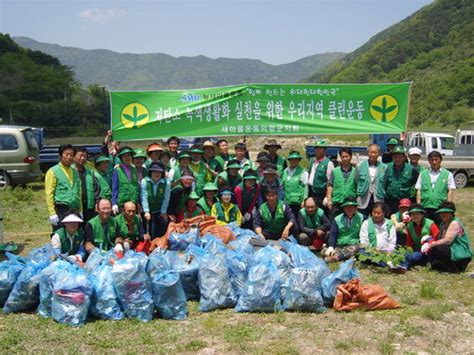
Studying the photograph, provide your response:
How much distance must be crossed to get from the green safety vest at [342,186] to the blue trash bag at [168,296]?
2984 millimetres

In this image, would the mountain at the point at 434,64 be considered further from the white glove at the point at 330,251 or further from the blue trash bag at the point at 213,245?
the blue trash bag at the point at 213,245

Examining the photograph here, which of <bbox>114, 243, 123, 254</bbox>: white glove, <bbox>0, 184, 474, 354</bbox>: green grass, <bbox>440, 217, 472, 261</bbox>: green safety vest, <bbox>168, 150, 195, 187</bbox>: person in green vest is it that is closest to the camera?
<bbox>0, 184, 474, 354</bbox>: green grass

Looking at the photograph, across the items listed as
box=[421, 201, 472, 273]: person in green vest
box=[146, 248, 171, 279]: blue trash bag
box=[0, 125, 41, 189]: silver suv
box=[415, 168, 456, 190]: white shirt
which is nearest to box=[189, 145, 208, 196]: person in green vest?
box=[146, 248, 171, 279]: blue trash bag

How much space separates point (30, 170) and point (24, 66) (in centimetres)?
4212

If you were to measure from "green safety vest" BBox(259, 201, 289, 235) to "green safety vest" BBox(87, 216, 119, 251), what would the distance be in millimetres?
2093

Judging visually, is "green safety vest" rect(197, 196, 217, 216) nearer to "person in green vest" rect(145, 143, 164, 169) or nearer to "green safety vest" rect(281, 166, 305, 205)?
"person in green vest" rect(145, 143, 164, 169)

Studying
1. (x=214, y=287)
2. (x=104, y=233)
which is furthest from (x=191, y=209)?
(x=214, y=287)

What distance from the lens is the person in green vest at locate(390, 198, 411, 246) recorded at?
635 cm

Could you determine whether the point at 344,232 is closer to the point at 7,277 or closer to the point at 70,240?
the point at 70,240

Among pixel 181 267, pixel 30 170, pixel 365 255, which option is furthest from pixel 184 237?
pixel 30 170

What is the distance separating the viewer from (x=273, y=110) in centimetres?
801

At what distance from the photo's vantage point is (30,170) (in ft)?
44.1

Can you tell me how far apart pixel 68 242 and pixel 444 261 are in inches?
182

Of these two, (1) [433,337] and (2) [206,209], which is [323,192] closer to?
(2) [206,209]
